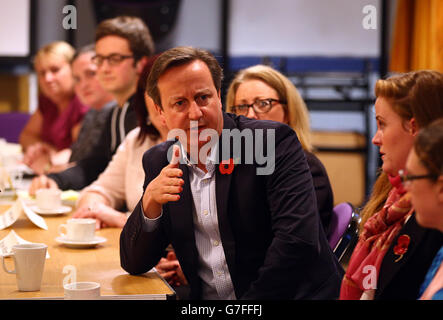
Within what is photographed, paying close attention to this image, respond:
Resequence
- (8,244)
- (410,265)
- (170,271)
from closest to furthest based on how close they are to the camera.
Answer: (410,265), (8,244), (170,271)

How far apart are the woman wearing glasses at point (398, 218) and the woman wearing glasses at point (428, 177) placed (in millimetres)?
172

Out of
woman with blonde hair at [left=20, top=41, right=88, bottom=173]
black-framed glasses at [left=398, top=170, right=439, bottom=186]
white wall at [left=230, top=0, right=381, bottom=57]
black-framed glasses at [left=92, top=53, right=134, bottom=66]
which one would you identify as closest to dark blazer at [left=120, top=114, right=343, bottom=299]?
black-framed glasses at [left=398, top=170, right=439, bottom=186]

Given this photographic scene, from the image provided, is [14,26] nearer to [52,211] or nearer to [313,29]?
[313,29]

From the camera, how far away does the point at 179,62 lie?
1517 mm

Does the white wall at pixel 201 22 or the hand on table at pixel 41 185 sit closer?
the hand on table at pixel 41 185

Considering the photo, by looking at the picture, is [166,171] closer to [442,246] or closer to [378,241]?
[378,241]

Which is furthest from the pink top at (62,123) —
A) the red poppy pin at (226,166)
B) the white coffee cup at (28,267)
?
the white coffee cup at (28,267)

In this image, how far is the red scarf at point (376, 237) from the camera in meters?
1.28

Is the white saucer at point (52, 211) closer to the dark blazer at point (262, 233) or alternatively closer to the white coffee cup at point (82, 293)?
the dark blazer at point (262, 233)

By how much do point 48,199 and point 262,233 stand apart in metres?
1.10

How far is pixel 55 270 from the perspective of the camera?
1.61 meters

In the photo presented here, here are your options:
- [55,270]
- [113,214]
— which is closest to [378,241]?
[55,270]

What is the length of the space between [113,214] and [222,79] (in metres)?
0.83

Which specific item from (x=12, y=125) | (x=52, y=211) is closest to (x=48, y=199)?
(x=52, y=211)
